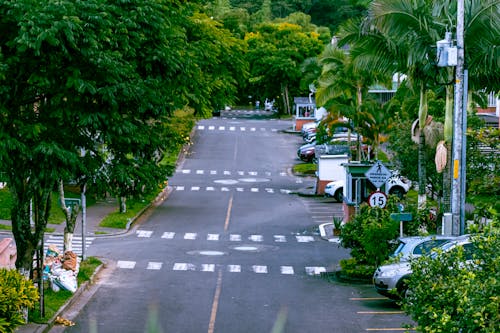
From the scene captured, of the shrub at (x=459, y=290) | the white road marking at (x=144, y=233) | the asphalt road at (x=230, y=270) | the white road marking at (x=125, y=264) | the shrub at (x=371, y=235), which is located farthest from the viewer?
the white road marking at (x=144, y=233)

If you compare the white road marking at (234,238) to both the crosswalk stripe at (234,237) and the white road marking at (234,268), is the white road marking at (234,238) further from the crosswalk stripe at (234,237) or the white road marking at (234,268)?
the white road marking at (234,268)

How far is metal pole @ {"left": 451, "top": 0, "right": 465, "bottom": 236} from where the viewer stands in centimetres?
1995

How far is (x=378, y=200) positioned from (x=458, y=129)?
758cm

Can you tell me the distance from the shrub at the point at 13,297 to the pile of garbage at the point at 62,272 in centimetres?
596

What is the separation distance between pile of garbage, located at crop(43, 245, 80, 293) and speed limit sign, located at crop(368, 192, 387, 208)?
8.94 metres

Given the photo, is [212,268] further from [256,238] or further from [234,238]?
[256,238]

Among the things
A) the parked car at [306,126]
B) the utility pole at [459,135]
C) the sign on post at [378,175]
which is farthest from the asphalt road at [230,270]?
the parked car at [306,126]

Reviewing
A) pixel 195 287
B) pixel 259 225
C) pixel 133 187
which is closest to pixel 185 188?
pixel 259 225

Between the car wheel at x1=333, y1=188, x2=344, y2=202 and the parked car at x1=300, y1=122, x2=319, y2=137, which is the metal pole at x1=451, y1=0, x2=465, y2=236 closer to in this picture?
the car wheel at x1=333, y1=188, x2=344, y2=202

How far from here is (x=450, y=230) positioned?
68.4 ft

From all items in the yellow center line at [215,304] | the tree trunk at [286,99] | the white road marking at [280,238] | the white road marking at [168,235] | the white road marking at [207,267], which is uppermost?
the tree trunk at [286,99]

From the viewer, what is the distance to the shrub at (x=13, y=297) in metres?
16.4

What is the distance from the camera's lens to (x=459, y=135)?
2017cm

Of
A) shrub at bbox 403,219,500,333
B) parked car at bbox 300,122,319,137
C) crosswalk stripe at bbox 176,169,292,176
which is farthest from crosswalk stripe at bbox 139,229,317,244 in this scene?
parked car at bbox 300,122,319,137
